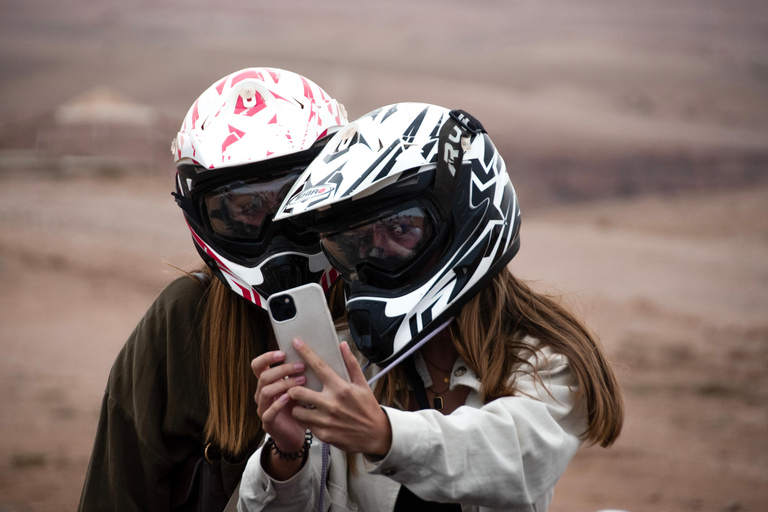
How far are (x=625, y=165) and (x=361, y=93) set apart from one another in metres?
6.24

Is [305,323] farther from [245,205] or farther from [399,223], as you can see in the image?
[245,205]

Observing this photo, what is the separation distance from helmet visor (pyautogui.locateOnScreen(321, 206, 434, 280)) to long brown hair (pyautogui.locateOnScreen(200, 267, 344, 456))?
0.61 meters

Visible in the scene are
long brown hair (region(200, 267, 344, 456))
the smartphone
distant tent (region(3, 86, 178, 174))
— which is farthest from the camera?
distant tent (region(3, 86, 178, 174))

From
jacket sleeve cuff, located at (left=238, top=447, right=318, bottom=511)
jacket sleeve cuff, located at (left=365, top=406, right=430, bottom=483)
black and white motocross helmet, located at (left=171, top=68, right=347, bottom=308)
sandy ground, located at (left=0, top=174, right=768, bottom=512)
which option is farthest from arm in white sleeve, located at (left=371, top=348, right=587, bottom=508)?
black and white motocross helmet, located at (left=171, top=68, right=347, bottom=308)

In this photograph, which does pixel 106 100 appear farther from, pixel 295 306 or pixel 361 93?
pixel 295 306

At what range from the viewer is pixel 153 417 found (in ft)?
8.84

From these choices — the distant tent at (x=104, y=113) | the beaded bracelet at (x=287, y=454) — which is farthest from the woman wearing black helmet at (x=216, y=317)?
the distant tent at (x=104, y=113)

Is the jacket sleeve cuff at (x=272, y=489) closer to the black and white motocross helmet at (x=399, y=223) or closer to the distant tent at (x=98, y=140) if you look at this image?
the black and white motocross helmet at (x=399, y=223)

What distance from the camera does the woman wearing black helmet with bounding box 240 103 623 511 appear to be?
200 cm

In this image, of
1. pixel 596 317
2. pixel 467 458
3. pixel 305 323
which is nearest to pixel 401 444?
pixel 467 458

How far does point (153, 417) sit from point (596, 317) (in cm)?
188

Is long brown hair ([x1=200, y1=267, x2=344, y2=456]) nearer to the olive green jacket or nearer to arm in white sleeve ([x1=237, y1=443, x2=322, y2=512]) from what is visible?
the olive green jacket

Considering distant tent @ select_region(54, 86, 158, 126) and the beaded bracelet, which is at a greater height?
the beaded bracelet

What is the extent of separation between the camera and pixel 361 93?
61.0 feet
